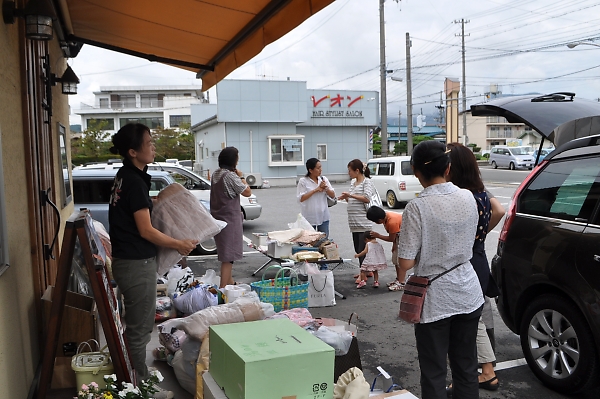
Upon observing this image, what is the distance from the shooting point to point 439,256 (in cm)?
291

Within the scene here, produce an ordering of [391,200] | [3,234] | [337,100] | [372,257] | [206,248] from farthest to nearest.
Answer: [337,100]
[391,200]
[206,248]
[372,257]
[3,234]

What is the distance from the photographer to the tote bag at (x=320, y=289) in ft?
20.4

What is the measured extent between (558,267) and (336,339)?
1.68 meters

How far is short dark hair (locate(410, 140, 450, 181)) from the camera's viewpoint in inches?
115

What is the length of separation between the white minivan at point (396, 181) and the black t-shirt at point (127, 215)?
44.1 ft

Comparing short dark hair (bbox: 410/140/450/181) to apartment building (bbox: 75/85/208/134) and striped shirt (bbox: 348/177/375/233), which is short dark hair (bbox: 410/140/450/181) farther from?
apartment building (bbox: 75/85/208/134)

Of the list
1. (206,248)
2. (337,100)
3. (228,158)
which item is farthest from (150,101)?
(228,158)

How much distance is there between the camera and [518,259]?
408 cm

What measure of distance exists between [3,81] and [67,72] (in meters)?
3.25

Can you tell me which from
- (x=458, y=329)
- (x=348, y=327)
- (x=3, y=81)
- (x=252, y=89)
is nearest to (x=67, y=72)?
(x=3, y=81)

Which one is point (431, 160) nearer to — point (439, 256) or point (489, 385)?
point (439, 256)

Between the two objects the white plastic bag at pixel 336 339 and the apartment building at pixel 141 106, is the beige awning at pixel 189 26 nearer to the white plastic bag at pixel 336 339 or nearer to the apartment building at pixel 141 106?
the white plastic bag at pixel 336 339

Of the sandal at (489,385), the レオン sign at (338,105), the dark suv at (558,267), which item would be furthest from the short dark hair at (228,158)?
the レオン sign at (338,105)

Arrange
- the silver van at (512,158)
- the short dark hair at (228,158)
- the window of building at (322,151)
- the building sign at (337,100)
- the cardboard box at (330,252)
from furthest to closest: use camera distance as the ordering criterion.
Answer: the silver van at (512,158)
the window of building at (322,151)
the building sign at (337,100)
the cardboard box at (330,252)
the short dark hair at (228,158)
